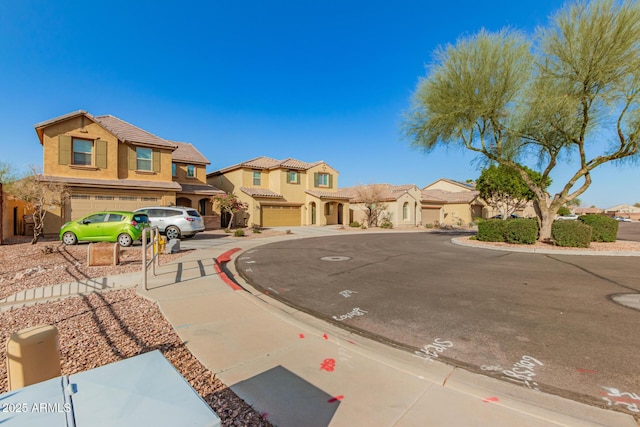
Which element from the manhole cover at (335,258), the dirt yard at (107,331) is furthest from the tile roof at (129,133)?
the manhole cover at (335,258)

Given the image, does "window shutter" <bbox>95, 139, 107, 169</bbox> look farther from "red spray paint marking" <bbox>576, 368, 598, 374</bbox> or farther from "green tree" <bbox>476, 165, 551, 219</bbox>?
"green tree" <bbox>476, 165, 551, 219</bbox>

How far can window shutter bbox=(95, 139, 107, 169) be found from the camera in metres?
18.2

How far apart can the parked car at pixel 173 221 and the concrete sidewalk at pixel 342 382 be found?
11724 mm

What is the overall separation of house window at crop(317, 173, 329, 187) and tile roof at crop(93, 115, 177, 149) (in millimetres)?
15373

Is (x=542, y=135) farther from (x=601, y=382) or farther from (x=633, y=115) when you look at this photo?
(x=601, y=382)

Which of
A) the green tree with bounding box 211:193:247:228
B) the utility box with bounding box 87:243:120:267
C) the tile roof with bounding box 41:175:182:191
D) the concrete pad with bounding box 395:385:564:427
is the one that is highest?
the tile roof with bounding box 41:175:182:191

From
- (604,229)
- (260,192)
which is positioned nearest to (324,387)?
(604,229)

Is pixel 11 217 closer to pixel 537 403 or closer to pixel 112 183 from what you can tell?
pixel 112 183

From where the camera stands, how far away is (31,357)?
6.80 ft

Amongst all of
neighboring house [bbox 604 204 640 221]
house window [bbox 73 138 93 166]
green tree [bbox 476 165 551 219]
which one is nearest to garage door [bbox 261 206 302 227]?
house window [bbox 73 138 93 166]

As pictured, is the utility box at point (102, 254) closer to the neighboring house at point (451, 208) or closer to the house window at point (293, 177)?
the house window at point (293, 177)

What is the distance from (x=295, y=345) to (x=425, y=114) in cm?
1549

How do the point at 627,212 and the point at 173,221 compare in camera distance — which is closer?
the point at 173,221

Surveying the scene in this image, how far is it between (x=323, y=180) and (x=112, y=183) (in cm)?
1961
